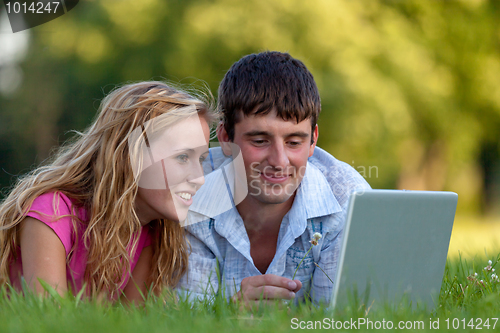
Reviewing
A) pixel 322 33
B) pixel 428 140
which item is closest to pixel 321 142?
pixel 322 33

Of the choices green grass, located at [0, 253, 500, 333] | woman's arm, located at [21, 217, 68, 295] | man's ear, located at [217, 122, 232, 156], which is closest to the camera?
green grass, located at [0, 253, 500, 333]

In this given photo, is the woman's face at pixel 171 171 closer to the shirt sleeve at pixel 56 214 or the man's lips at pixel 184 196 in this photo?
the man's lips at pixel 184 196

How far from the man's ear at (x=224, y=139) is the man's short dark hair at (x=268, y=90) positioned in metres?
0.05

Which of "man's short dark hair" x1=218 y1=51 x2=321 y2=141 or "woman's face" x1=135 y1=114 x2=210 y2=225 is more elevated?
"man's short dark hair" x1=218 y1=51 x2=321 y2=141

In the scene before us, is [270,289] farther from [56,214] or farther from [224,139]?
[224,139]

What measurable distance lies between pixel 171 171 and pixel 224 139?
751mm

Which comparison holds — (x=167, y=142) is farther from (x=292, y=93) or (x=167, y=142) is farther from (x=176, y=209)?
(x=292, y=93)

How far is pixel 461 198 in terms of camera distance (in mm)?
18781

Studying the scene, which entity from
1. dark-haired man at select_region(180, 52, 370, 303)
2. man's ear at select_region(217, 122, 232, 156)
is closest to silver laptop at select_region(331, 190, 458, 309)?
dark-haired man at select_region(180, 52, 370, 303)

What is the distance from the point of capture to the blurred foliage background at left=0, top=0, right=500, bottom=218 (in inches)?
447

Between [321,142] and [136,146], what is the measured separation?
9614 millimetres

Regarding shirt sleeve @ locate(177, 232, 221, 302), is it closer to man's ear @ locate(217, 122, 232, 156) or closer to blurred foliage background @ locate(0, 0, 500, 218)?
man's ear @ locate(217, 122, 232, 156)

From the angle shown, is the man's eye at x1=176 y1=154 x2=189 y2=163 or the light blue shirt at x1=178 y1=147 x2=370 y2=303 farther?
the light blue shirt at x1=178 y1=147 x2=370 y2=303

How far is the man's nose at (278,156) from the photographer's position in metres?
2.92
